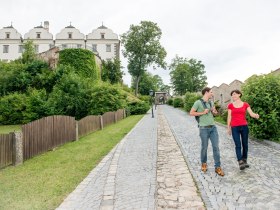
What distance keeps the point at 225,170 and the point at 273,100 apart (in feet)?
17.8

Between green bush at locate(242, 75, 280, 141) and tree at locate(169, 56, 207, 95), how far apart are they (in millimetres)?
59078

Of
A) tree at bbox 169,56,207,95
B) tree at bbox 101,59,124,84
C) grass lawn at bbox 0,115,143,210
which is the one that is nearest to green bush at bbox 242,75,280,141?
grass lawn at bbox 0,115,143,210

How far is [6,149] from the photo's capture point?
8.44 meters

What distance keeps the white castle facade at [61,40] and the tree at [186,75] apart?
21958 millimetres

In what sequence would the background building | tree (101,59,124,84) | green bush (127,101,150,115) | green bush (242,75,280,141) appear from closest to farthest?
green bush (242,75,280,141), green bush (127,101,150,115), tree (101,59,124,84), the background building

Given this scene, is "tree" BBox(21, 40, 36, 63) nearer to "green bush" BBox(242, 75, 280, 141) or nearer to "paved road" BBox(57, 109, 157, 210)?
"paved road" BBox(57, 109, 157, 210)

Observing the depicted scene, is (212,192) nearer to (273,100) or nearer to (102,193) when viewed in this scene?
(102,193)

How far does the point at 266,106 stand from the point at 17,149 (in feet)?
30.2

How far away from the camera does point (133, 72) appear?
57438 millimetres

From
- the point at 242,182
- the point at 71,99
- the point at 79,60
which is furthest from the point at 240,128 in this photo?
the point at 79,60

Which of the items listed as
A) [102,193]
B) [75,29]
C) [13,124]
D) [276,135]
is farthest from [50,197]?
[75,29]

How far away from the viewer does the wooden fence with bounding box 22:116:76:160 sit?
9562 millimetres

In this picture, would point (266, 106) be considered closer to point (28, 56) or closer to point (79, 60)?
point (79, 60)

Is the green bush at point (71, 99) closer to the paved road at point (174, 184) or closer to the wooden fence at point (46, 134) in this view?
the wooden fence at point (46, 134)
